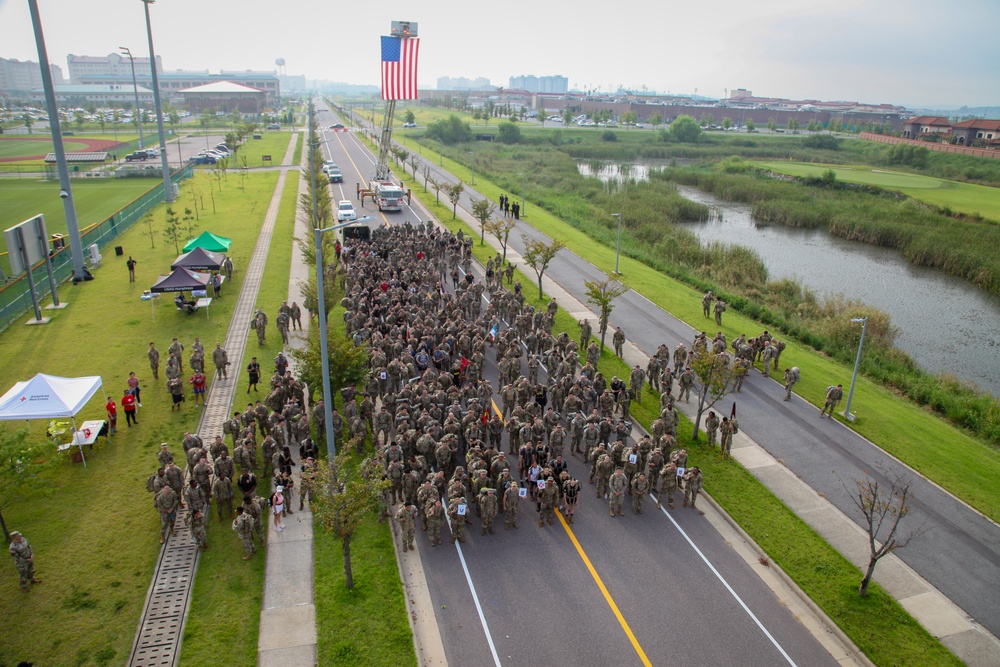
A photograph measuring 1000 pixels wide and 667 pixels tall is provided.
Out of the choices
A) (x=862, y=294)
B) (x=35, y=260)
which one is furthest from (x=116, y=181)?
(x=862, y=294)

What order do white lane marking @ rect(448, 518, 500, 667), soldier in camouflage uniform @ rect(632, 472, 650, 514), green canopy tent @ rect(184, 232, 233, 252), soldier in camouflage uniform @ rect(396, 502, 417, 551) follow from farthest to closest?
green canopy tent @ rect(184, 232, 233, 252)
soldier in camouflage uniform @ rect(632, 472, 650, 514)
soldier in camouflage uniform @ rect(396, 502, 417, 551)
white lane marking @ rect(448, 518, 500, 667)

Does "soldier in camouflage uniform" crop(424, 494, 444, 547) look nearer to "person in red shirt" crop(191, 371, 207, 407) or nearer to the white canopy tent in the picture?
the white canopy tent

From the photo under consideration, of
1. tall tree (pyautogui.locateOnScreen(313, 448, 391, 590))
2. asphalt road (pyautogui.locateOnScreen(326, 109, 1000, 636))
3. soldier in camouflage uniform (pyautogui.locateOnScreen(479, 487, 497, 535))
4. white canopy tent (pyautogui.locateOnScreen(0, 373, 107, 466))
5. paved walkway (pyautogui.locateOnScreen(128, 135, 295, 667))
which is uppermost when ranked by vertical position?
tall tree (pyautogui.locateOnScreen(313, 448, 391, 590))

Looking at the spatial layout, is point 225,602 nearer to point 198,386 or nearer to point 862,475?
point 198,386

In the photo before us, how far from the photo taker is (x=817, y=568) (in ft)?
48.4

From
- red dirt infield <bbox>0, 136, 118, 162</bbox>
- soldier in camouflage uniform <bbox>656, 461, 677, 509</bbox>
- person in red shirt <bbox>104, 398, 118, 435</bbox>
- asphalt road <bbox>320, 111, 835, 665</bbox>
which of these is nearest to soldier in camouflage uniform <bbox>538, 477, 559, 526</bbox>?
asphalt road <bbox>320, 111, 835, 665</bbox>

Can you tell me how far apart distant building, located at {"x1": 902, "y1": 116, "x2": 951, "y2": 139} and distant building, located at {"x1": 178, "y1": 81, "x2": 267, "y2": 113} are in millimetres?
159367

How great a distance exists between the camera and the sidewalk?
42.3 ft

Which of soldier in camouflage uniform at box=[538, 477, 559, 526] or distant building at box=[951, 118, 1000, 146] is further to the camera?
distant building at box=[951, 118, 1000, 146]

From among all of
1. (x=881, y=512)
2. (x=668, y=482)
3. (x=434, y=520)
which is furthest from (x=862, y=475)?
(x=434, y=520)

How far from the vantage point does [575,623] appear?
42.6 ft

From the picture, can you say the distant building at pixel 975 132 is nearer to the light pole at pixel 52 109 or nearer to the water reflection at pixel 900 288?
the water reflection at pixel 900 288

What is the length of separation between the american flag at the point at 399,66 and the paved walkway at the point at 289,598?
44.6 meters

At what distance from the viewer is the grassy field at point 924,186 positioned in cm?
6544
